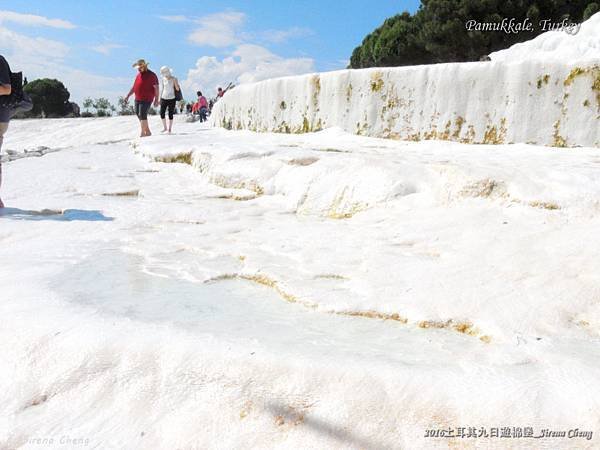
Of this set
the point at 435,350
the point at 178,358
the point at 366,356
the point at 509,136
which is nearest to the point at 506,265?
the point at 435,350

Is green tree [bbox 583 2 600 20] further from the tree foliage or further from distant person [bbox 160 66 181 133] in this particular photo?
distant person [bbox 160 66 181 133]

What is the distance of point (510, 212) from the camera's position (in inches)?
109

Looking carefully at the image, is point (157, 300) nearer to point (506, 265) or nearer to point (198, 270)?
point (198, 270)

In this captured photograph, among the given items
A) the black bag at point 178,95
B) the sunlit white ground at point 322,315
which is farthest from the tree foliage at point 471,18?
the sunlit white ground at point 322,315

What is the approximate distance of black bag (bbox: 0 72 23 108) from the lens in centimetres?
407

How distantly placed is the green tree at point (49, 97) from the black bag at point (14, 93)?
41.8 meters

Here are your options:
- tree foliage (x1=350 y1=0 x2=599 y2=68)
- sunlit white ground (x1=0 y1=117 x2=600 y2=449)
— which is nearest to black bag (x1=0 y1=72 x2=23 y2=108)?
sunlit white ground (x1=0 y1=117 x2=600 y2=449)

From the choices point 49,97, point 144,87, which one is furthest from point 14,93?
point 49,97

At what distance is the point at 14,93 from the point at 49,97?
43518 mm

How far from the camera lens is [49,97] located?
1689 inches

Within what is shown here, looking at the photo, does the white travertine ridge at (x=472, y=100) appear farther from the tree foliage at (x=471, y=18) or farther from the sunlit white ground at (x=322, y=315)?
the tree foliage at (x=471, y=18)

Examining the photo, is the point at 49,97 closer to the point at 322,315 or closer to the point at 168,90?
the point at 168,90

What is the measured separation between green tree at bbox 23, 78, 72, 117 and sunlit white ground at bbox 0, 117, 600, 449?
1717 inches

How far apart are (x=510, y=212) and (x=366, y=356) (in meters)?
1.54
